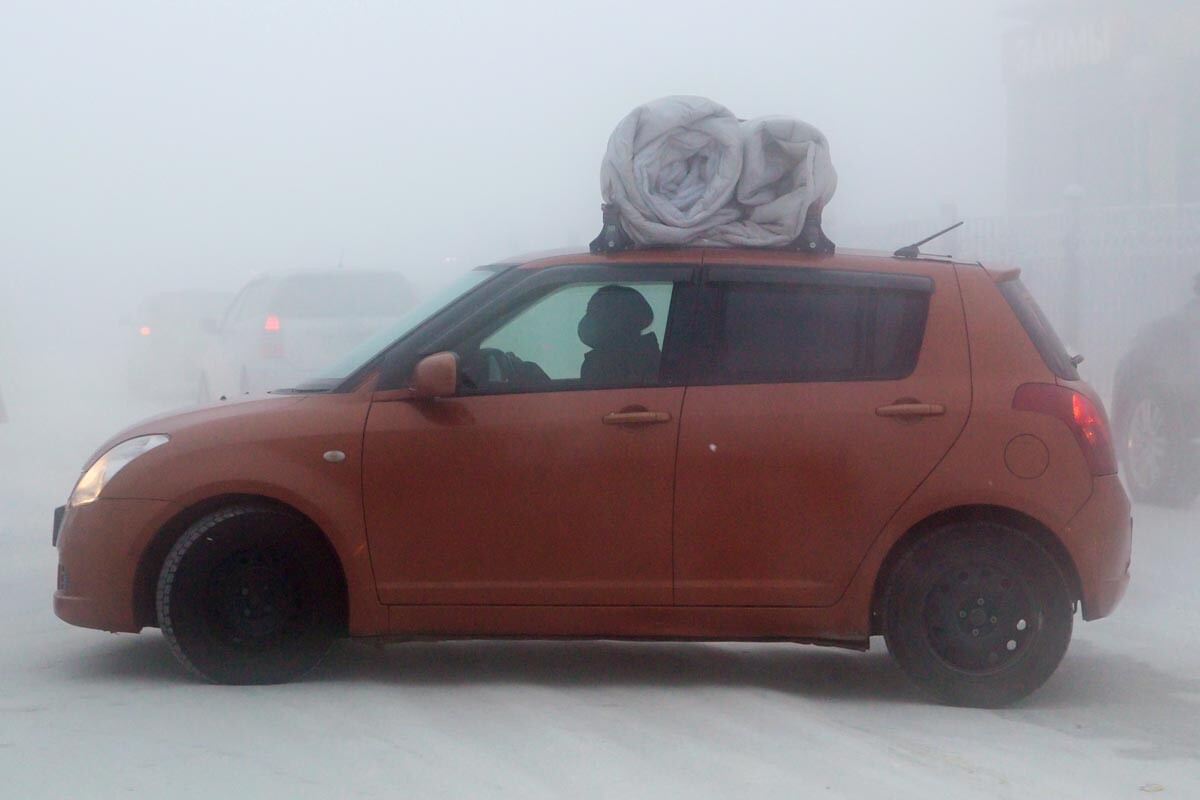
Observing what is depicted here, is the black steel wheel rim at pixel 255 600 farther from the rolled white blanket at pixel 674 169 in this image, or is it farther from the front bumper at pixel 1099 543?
the front bumper at pixel 1099 543

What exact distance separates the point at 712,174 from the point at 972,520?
1.60 metres

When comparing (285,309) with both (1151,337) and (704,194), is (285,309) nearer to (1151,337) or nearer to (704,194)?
(1151,337)

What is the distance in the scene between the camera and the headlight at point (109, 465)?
5281 millimetres

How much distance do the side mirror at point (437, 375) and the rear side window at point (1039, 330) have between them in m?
1.98

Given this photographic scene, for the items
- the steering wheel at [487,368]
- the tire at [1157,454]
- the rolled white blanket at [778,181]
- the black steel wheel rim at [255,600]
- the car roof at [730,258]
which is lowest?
the tire at [1157,454]

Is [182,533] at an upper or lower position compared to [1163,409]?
upper

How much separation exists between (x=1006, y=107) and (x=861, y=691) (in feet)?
91.0

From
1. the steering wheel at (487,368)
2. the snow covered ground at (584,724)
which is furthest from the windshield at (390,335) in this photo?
the snow covered ground at (584,724)

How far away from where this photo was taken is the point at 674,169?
18.7 feet

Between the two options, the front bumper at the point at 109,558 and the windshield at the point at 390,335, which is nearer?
the front bumper at the point at 109,558

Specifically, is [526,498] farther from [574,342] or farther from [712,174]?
[712,174]

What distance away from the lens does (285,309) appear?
13727 millimetres

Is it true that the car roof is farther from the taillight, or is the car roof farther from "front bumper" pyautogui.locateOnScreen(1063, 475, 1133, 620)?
"front bumper" pyautogui.locateOnScreen(1063, 475, 1133, 620)

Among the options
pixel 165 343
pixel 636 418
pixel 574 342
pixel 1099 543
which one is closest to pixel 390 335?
pixel 574 342
